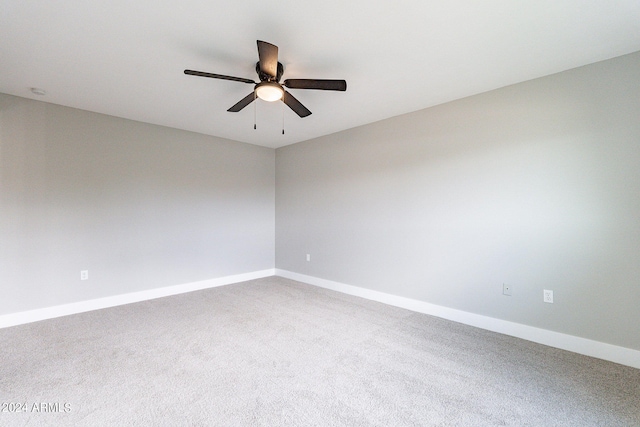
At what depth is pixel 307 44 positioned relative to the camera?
2139mm

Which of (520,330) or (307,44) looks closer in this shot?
(307,44)

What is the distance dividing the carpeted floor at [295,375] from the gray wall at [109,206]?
595 millimetres

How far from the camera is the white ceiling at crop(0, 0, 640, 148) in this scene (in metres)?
1.79

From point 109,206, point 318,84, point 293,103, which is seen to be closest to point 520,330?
point 318,84

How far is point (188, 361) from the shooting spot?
2.23 metres

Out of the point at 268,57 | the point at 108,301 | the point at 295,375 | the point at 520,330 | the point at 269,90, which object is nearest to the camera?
the point at 268,57

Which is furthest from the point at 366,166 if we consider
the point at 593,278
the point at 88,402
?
the point at 88,402

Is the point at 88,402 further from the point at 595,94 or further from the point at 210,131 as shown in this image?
the point at 595,94

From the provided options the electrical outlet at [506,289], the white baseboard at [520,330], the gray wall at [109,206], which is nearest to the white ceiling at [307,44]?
the gray wall at [109,206]

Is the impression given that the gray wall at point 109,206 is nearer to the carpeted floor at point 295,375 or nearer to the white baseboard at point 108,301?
the white baseboard at point 108,301

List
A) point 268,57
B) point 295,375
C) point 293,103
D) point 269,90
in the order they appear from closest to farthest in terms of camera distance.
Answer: point 268,57 < point 295,375 < point 269,90 < point 293,103

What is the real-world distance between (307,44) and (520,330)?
3.24m

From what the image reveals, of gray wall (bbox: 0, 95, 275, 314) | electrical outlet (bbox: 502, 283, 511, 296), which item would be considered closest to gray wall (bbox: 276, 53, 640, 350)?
electrical outlet (bbox: 502, 283, 511, 296)

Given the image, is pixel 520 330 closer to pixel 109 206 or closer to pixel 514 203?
pixel 514 203
